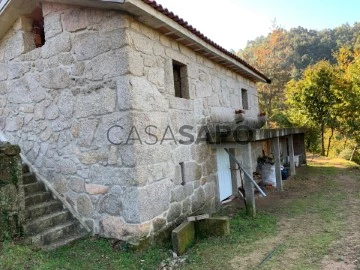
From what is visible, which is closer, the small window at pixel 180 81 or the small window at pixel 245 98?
the small window at pixel 180 81

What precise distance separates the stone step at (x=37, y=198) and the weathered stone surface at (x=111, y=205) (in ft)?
4.08

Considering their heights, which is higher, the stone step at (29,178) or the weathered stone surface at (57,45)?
the weathered stone surface at (57,45)

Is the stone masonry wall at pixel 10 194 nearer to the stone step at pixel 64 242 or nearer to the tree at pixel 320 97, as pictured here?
the stone step at pixel 64 242

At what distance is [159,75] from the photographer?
496cm

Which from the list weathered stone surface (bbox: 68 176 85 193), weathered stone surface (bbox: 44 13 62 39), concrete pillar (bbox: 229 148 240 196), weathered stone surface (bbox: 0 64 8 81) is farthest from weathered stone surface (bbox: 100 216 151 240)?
concrete pillar (bbox: 229 148 240 196)

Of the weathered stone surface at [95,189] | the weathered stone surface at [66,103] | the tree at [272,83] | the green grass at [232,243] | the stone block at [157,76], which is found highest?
the tree at [272,83]

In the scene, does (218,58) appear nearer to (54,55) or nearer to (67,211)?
(54,55)

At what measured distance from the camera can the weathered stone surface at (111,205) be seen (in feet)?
14.7

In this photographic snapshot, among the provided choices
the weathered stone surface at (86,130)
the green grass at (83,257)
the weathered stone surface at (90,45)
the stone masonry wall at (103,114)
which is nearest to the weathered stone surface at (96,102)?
the stone masonry wall at (103,114)

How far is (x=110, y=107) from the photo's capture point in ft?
14.7

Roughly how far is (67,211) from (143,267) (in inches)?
74.7

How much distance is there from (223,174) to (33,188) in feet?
14.6

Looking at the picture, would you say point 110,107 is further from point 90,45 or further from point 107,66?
point 90,45

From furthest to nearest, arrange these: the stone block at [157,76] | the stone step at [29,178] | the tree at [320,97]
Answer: the tree at [320,97] → the stone step at [29,178] → the stone block at [157,76]
